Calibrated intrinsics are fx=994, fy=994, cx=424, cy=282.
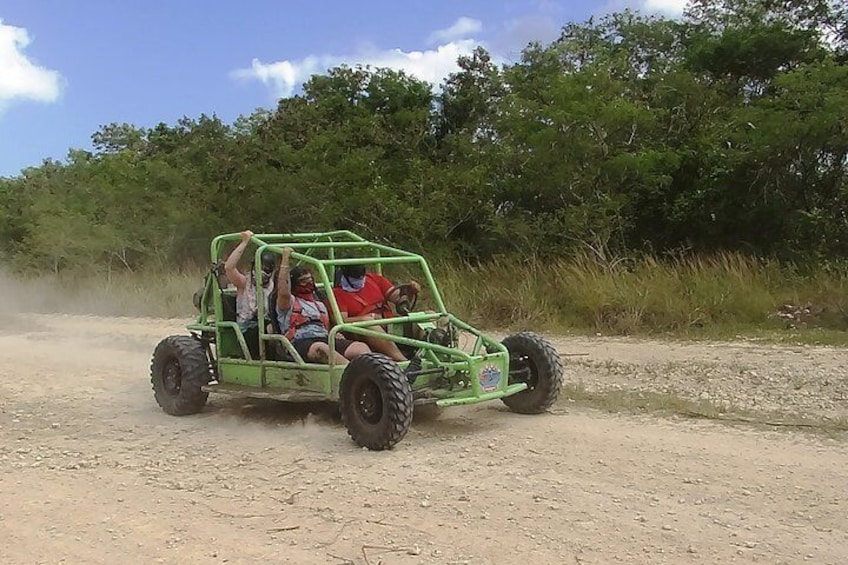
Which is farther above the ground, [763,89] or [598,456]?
[763,89]

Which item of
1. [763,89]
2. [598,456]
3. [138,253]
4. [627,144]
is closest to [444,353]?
[598,456]

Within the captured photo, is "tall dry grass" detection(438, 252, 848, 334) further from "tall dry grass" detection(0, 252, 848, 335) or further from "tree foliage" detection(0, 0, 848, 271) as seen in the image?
"tree foliage" detection(0, 0, 848, 271)

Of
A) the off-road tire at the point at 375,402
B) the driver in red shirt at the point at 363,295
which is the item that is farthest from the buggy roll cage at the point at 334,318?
the off-road tire at the point at 375,402

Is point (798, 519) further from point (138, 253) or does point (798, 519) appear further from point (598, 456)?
point (138, 253)

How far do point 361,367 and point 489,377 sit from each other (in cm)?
103

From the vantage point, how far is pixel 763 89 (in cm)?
2006

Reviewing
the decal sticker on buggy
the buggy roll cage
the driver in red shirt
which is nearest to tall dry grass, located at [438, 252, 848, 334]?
the buggy roll cage

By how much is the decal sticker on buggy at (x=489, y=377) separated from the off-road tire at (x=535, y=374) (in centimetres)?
55

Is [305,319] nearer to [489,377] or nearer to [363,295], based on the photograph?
[363,295]

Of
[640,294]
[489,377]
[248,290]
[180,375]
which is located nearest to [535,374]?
[489,377]

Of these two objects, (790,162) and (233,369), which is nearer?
(233,369)

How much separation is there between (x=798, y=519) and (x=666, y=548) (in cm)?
86

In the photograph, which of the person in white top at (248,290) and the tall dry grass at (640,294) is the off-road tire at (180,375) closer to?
the person in white top at (248,290)

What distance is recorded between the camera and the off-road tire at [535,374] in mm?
7938
